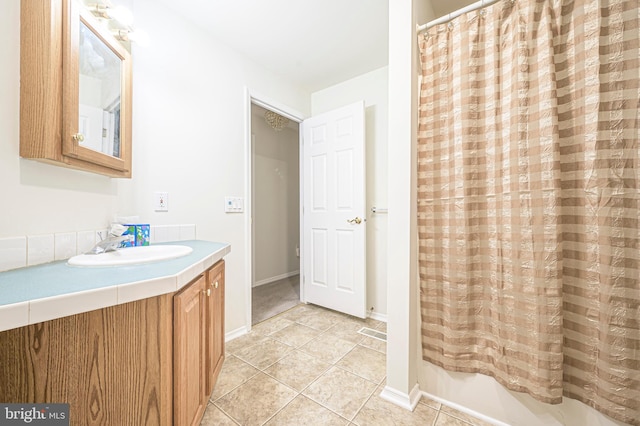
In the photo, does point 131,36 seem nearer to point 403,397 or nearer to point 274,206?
point 403,397

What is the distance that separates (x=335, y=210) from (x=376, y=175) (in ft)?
1.81

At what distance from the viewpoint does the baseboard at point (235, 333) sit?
1.92 m

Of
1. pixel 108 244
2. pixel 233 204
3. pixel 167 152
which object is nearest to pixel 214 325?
pixel 108 244

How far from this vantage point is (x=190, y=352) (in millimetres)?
957

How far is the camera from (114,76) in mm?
1279

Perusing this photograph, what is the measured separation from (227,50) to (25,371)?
88.5 inches

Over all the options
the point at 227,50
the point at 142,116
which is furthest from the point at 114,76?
the point at 227,50

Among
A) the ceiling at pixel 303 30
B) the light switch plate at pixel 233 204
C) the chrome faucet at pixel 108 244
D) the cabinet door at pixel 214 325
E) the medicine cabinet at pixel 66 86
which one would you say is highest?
the ceiling at pixel 303 30

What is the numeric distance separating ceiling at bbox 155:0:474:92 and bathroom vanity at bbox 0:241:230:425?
1794 millimetres

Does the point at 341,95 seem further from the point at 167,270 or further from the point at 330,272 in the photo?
the point at 167,270

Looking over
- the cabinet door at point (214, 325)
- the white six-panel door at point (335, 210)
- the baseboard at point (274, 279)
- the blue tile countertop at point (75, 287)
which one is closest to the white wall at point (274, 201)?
the baseboard at point (274, 279)

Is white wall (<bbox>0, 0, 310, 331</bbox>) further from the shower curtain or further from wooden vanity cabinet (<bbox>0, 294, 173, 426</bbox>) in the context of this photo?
the shower curtain

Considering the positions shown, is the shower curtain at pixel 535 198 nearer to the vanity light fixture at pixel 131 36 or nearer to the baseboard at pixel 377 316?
the baseboard at pixel 377 316

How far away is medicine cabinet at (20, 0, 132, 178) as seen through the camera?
92cm
